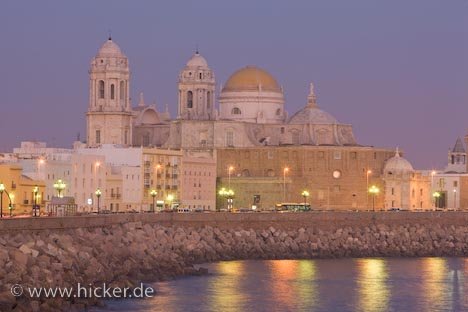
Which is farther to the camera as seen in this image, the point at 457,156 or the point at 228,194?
the point at 457,156

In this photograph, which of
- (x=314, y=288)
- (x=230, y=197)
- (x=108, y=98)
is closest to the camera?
(x=314, y=288)

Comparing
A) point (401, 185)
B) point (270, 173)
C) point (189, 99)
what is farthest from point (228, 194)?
point (401, 185)

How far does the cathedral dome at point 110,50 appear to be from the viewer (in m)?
118

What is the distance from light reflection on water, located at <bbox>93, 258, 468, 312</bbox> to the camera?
58.8m

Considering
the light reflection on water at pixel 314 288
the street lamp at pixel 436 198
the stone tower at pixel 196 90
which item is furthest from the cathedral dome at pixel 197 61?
the light reflection on water at pixel 314 288

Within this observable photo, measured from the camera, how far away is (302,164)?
409ft

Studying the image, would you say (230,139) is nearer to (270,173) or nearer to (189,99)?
(270,173)

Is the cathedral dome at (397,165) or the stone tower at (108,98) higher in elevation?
the stone tower at (108,98)

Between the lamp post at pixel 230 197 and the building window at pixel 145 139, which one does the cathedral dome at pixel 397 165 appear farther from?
the building window at pixel 145 139

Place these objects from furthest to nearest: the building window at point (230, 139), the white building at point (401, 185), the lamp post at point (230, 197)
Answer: the building window at point (230, 139)
the white building at point (401, 185)
the lamp post at point (230, 197)

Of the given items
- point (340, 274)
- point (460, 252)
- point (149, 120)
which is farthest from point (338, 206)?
point (340, 274)

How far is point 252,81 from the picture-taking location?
130m

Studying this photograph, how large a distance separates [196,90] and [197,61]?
8.02 ft

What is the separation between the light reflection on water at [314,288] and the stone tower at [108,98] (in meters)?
40.7
